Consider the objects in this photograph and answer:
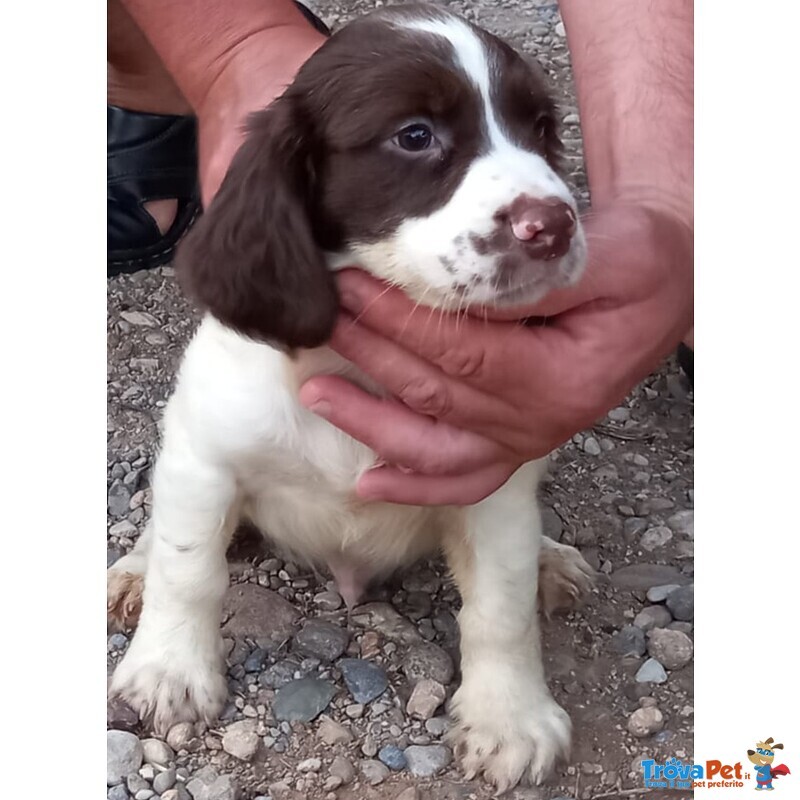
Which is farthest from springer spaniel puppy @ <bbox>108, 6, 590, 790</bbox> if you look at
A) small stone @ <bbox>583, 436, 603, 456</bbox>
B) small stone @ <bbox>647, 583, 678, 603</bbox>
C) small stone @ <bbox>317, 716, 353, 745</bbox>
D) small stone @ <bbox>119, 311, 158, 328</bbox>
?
small stone @ <bbox>119, 311, 158, 328</bbox>

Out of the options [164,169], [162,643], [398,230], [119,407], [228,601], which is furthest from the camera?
[164,169]

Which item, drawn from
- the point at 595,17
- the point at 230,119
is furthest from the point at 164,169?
the point at 595,17

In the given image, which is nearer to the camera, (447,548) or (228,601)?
(447,548)

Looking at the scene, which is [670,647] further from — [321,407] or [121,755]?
[121,755]

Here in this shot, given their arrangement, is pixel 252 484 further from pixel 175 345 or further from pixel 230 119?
pixel 175 345

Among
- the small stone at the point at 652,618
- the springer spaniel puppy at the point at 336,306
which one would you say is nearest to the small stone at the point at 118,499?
the springer spaniel puppy at the point at 336,306

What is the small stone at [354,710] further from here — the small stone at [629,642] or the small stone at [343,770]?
the small stone at [629,642]
